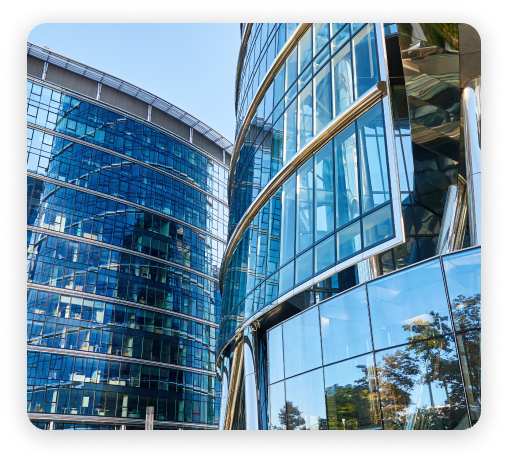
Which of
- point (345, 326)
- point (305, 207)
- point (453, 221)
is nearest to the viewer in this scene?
point (453, 221)

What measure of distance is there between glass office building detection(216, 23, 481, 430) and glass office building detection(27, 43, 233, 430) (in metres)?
35.8

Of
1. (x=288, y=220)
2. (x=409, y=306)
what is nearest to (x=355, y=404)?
(x=409, y=306)

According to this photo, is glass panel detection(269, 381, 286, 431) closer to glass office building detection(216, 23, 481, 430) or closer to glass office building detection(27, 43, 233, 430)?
glass office building detection(216, 23, 481, 430)

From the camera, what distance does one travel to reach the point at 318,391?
1241 cm

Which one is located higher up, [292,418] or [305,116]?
[305,116]

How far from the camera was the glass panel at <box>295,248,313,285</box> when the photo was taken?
12.7 meters

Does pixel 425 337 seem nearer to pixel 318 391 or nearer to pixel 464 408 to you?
pixel 464 408

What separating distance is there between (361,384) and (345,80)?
7.41m

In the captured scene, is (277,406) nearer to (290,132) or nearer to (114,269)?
(290,132)

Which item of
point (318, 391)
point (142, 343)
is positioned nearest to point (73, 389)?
point (142, 343)

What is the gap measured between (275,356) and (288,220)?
4.25 metres

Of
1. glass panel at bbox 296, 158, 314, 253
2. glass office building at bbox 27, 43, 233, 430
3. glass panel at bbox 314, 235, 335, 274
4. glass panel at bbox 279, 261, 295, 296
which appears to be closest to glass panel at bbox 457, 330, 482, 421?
glass panel at bbox 314, 235, 335, 274

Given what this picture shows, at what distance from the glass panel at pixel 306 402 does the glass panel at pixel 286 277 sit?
2378mm

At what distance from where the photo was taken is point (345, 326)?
462 inches
